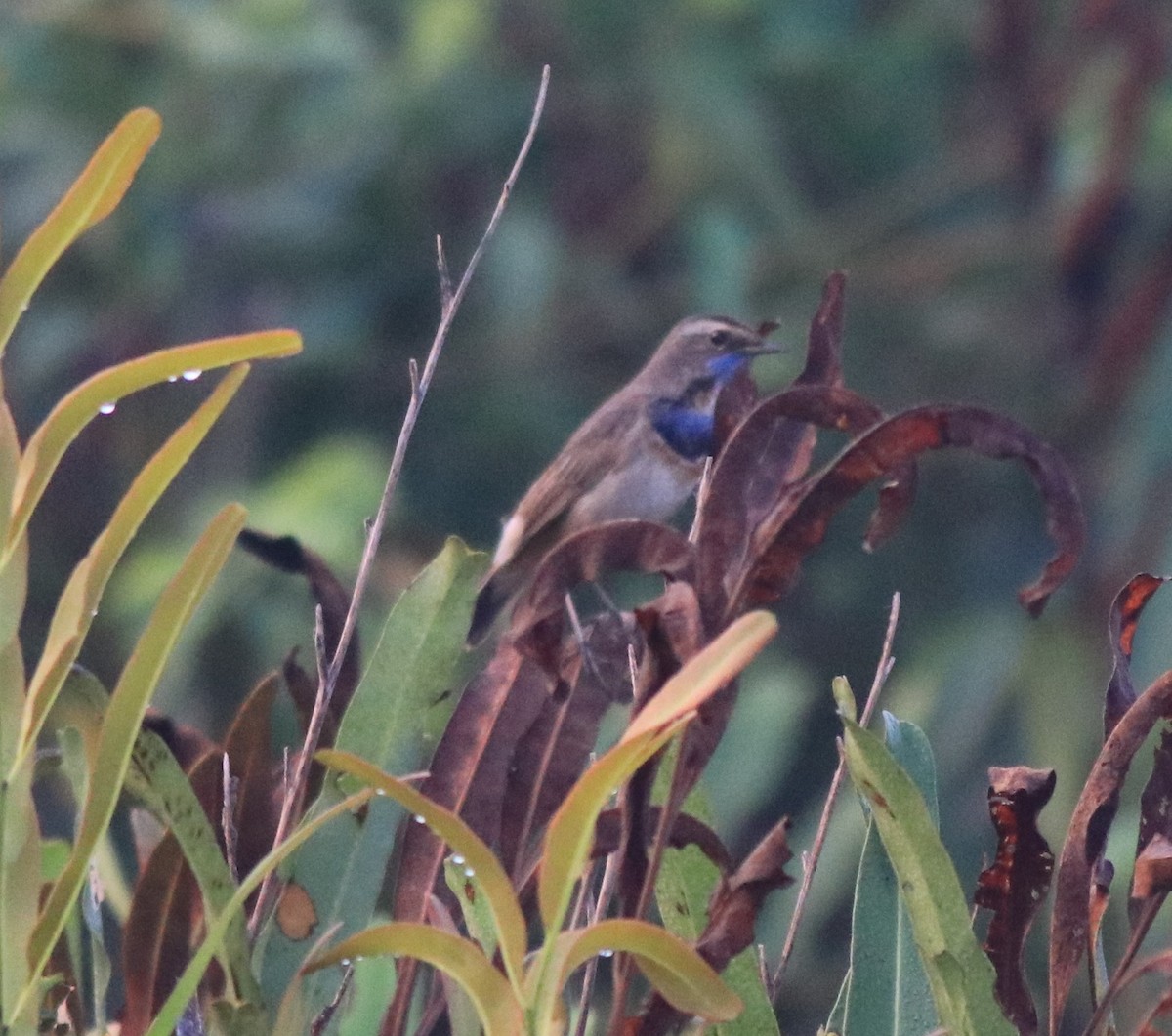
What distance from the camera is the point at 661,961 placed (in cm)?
92

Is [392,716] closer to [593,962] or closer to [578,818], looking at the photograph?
[593,962]

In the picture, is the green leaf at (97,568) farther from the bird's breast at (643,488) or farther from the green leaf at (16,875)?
the bird's breast at (643,488)

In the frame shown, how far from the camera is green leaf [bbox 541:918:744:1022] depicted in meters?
0.91

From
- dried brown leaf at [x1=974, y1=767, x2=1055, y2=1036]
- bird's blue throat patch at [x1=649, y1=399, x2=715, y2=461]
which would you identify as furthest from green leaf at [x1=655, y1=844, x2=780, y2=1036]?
bird's blue throat patch at [x1=649, y1=399, x2=715, y2=461]

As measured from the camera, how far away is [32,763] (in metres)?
0.97

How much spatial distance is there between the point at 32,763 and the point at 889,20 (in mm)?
6126

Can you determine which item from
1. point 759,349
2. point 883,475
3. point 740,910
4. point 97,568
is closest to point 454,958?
point 740,910

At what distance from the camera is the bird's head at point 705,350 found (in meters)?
3.57

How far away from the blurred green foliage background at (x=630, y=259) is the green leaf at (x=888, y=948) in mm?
3824

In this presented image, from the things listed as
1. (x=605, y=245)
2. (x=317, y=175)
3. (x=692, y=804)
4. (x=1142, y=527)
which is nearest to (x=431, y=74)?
(x=317, y=175)

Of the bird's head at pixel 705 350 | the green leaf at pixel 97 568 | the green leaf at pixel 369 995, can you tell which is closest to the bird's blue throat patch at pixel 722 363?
the bird's head at pixel 705 350

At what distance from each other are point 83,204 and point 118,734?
268 millimetres

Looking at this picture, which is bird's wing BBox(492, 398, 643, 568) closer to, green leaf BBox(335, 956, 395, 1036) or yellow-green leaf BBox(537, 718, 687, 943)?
green leaf BBox(335, 956, 395, 1036)

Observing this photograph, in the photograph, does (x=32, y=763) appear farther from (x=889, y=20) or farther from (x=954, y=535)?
(x=889, y=20)
